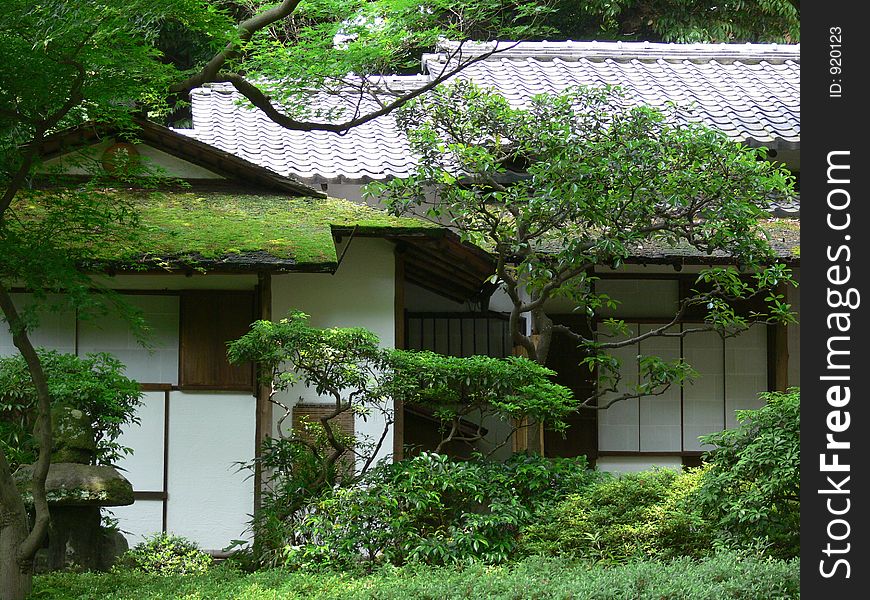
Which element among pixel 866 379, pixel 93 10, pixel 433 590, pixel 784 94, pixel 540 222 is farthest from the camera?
pixel 784 94

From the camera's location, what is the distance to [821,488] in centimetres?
600

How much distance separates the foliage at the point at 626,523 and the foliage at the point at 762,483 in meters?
0.37

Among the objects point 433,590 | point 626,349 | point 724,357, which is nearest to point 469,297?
point 626,349

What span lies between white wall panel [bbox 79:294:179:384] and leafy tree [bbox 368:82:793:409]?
2.94 m

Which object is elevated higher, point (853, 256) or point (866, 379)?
point (853, 256)

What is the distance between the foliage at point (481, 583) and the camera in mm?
6918

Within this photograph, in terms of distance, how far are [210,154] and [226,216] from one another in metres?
0.93

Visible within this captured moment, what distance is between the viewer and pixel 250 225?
11766 millimetres

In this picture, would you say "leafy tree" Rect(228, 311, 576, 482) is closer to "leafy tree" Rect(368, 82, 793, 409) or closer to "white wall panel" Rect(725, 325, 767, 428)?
"leafy tree" Rect(368, 82, 793, 409)

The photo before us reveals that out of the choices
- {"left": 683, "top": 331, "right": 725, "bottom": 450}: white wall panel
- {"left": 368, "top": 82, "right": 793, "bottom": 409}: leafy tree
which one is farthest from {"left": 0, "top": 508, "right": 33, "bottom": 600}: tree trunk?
{"left": 683, "top": 331, "right": 725, "bottom": 450}: white wall panel

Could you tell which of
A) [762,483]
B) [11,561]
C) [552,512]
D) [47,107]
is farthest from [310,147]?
[762,483]

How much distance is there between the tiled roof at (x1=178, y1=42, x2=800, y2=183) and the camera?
14805 mm

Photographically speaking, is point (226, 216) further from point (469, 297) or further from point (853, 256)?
point (853, 256)

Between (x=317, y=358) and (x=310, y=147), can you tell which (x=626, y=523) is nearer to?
(x=317, y=358)
